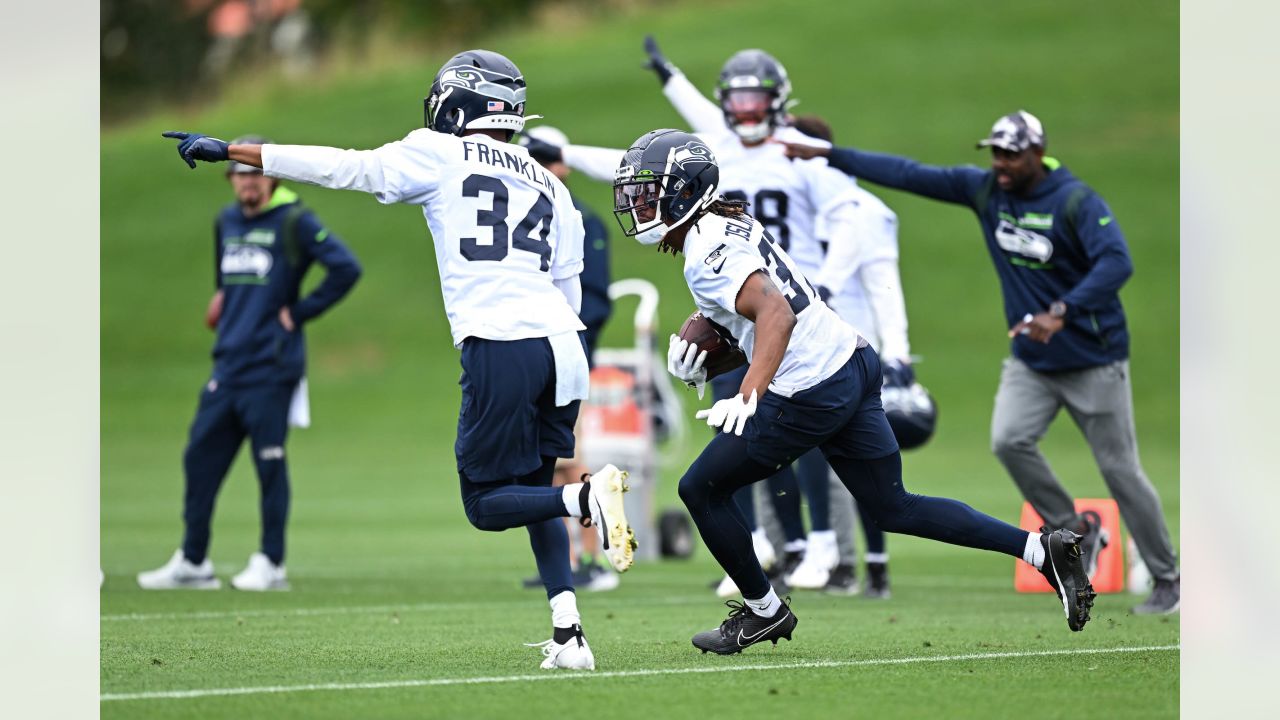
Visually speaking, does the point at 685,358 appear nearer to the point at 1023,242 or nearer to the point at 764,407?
the point at 764,407

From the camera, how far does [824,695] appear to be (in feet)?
18.0

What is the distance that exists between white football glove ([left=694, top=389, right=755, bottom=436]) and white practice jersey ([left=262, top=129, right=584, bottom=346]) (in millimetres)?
707

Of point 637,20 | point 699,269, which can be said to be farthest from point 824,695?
point 637,20

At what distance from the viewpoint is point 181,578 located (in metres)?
9.77

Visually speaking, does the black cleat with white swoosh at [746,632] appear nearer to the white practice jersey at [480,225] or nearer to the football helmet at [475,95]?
the white practice jersey at [480,225]

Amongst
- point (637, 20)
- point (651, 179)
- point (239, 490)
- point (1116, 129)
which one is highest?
point (637, 20)

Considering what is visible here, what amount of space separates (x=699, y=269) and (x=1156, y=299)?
70.7ft

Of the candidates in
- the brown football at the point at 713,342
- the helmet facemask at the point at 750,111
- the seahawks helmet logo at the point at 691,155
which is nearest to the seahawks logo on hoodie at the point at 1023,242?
the helmet facemask at the point at 750,111

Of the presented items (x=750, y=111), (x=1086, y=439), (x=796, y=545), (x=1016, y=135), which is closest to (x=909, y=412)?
(x=1086, y=439)

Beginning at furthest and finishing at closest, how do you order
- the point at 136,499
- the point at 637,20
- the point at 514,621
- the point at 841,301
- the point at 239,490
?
the point at 637,20 → the point at 239,490 → the point at 136,499 → the point at 841,301 → the point at 514,621

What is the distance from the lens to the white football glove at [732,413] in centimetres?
595

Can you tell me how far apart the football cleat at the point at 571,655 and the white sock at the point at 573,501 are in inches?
16.8
